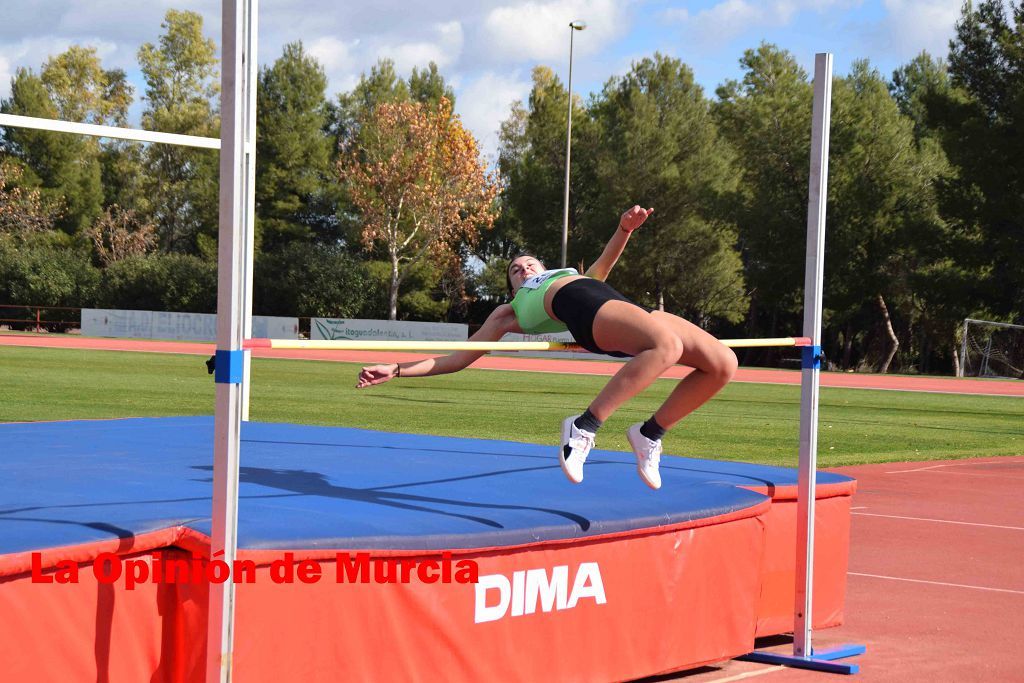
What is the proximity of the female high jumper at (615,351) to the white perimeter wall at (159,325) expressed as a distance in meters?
31.0

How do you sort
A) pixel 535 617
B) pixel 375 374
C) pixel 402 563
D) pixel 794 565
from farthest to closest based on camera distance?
pixel 794 565
pixel 375 374
pixel 535 617
pixel 402 563

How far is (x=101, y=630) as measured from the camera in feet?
8.96

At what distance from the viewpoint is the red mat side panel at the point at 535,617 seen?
2.92 m

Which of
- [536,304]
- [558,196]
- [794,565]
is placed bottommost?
[794,565]

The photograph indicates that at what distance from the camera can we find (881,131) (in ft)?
119

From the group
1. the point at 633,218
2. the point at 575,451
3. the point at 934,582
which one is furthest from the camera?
the point at 934,582

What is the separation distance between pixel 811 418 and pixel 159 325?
32.7m

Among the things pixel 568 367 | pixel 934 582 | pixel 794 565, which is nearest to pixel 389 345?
pixel 794 565

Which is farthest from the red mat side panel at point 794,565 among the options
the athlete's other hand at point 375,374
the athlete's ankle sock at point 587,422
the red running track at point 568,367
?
the red running track at point 568,367

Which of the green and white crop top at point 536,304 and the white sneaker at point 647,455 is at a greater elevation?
the green and white crop top at point 536,304

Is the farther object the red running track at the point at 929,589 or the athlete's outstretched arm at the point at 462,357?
the red running track at the point at 929,589

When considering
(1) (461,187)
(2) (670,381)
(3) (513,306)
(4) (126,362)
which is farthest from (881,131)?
(3) (513,306)

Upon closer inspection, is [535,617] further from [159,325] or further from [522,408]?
[159,325]

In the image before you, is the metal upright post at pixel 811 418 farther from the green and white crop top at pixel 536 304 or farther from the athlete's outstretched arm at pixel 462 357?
the athlete's outstretched arm at pixel 462 357
